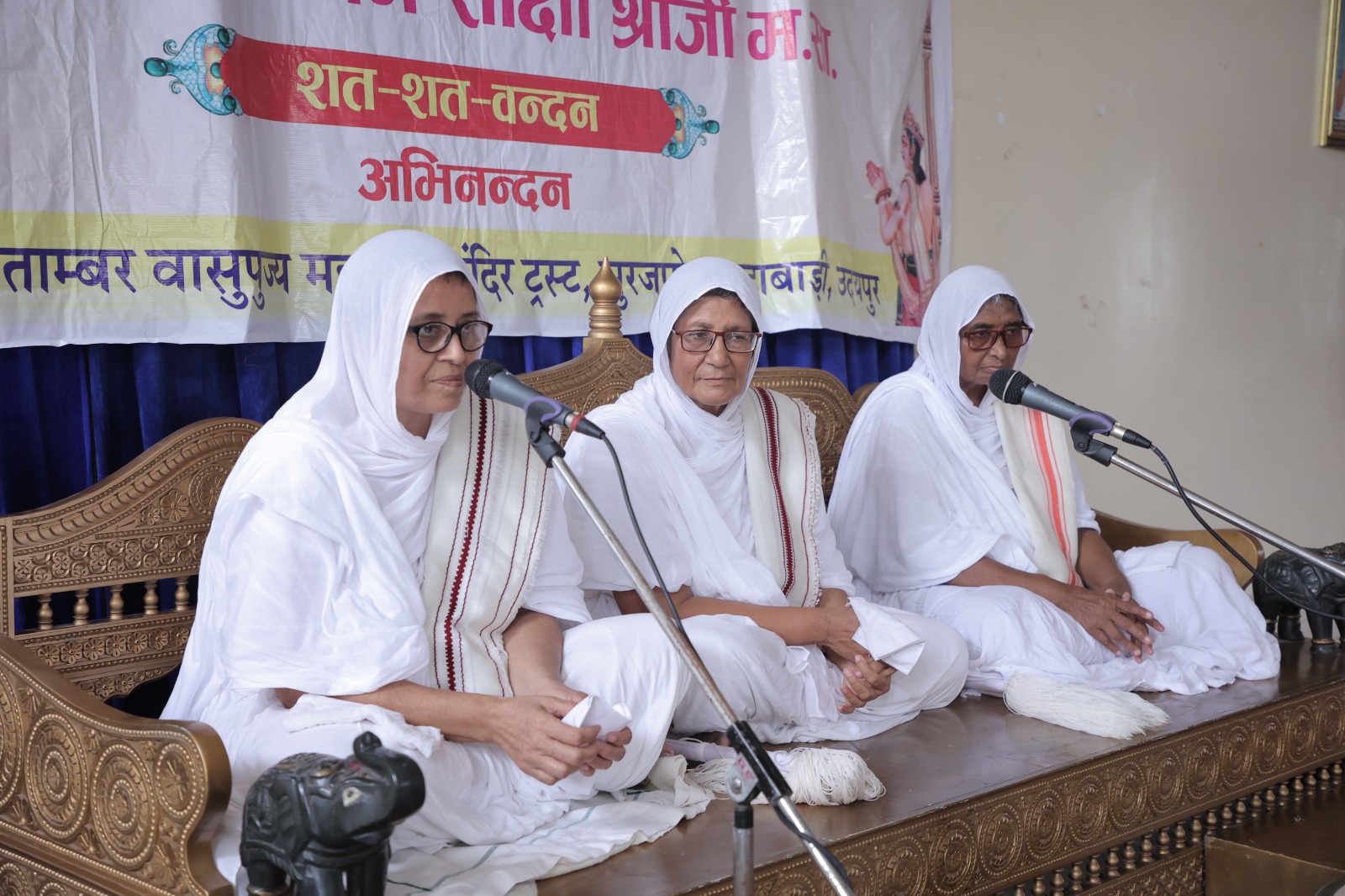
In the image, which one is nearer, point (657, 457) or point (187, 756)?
point (187, 756)

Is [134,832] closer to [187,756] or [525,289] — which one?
[187,756]

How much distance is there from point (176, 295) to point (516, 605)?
1.02m

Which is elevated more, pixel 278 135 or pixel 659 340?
pixel 278 135

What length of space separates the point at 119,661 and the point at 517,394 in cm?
113

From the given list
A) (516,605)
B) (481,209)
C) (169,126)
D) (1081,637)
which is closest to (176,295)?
(169,126)

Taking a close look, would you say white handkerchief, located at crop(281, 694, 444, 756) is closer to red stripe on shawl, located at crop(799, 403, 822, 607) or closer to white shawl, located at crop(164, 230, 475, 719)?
white shawl, located at crop(164, 230, 475, 719)

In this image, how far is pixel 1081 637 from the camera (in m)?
2.97

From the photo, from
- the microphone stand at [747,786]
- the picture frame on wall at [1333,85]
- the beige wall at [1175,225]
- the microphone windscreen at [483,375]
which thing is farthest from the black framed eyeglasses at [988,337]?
the picture frame on wall at [1333,85]

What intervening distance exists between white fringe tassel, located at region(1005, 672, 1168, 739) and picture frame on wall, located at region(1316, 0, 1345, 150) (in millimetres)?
4079

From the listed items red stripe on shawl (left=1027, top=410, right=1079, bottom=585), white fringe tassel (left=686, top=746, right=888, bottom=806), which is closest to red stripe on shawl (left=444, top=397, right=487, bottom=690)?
white fringe tassel (left=686, top=746, right=888, bottom=806)

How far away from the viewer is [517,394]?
1777 millimetres

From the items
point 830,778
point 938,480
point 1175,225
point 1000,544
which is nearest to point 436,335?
point 830,778

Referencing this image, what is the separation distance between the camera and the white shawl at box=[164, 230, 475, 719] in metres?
1.90

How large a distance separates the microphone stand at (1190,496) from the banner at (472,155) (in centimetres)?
142
